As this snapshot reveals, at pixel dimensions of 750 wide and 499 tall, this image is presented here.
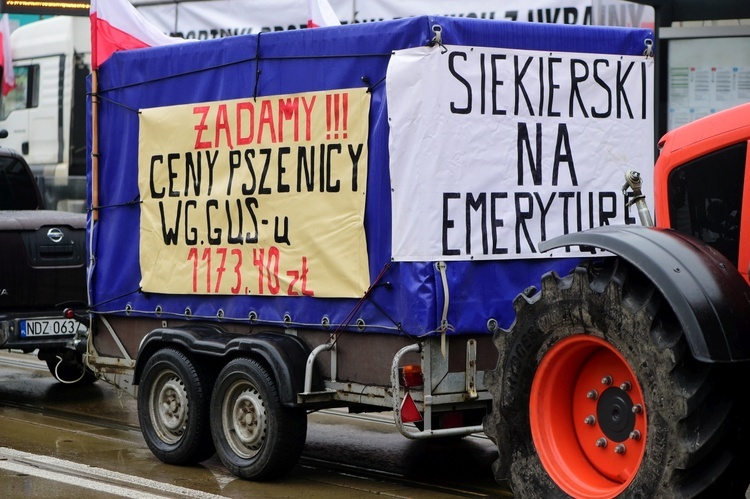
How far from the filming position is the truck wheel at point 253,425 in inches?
305

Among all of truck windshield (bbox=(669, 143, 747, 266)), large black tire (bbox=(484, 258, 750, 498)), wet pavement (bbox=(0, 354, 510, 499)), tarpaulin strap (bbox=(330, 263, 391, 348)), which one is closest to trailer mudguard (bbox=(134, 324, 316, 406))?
tarpaulin strap (bbox=(330, 263, 391, 348))

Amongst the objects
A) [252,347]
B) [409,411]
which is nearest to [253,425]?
[252,347]

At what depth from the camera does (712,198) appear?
604cm

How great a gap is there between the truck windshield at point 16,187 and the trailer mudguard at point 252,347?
4579 mm

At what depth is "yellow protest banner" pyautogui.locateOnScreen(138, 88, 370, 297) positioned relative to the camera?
7.61 metres

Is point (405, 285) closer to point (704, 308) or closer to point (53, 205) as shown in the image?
point (704, 308)

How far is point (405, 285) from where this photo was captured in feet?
23.7

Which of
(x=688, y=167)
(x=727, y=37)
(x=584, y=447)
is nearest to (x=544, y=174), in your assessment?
(x=688, y=167)

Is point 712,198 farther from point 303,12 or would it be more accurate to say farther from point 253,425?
point 303,12

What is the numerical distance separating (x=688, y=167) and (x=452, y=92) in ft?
5.36

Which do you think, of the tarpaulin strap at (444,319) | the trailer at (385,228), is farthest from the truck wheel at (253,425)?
the tarpaulin strap at (444,319)

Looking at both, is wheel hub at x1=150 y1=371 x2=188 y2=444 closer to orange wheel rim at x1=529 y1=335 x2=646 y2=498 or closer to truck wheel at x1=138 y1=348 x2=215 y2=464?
truck wheel at x1=138 y1=348 x2=215 y2=464

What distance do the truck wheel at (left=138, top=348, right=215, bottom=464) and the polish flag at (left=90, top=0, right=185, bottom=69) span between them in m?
2.33

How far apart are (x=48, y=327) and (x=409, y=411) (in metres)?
5.29
